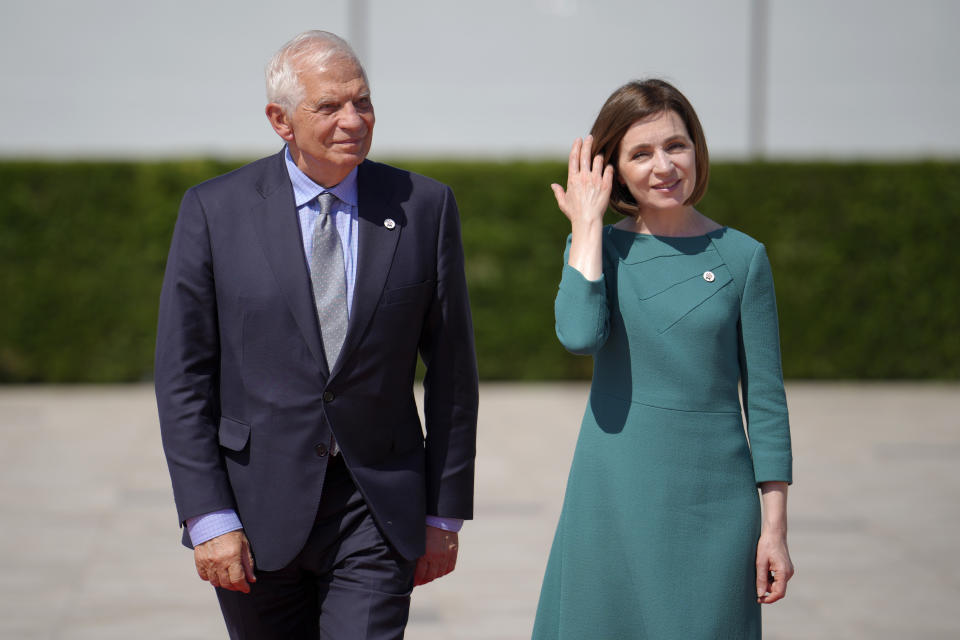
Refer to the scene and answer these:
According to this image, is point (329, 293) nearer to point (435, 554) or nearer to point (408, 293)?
point (408, 293)

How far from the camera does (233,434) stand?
2.70m

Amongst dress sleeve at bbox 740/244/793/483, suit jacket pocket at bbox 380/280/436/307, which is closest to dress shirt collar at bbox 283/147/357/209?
suit jacket pocket at bbox 380/280/436/307

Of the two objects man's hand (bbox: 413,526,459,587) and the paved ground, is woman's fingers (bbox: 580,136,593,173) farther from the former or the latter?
the paved ground

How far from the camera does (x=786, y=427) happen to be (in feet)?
8.89

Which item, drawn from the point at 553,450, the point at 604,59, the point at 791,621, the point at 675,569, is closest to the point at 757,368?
the point at 675,569

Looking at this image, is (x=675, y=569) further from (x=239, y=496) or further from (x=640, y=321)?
(x=239, y=496)

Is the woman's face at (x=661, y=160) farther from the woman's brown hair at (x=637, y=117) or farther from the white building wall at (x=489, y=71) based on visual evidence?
the white building wall at (x=489, y=71)

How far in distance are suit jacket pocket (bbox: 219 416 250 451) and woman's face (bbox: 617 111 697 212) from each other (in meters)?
1.07

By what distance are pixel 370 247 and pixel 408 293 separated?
139 millimetres

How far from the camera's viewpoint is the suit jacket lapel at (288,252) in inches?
104

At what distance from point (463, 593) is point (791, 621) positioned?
58.1 inches

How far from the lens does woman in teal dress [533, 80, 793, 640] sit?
270 centimetres

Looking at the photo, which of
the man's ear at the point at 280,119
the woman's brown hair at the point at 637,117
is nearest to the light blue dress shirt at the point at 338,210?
the man's ear at the point at 280,119

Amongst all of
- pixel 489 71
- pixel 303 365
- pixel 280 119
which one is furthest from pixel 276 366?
pixel 489 71
